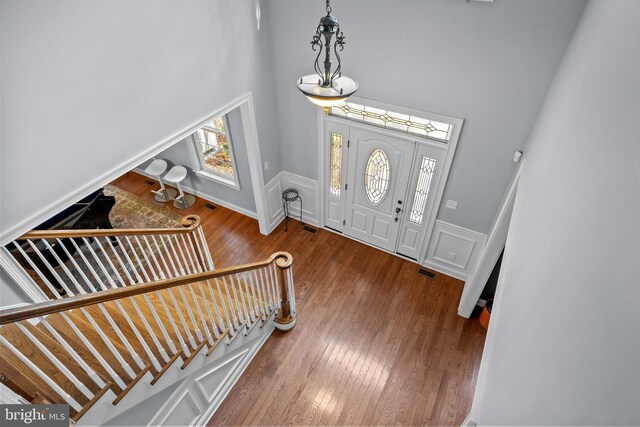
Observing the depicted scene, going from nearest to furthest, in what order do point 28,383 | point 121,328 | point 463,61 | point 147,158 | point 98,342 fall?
1. point 28,383
2. point 98,342
3. point 121,328
4. point 147,158
5. point 463,61

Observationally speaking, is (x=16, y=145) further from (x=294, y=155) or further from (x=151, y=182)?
(x=151, y=182)

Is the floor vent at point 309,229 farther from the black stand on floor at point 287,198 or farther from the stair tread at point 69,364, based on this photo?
the stair tread at point 69,364

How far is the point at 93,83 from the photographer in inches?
97.0

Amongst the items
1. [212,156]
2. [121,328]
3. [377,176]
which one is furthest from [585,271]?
[212,156]

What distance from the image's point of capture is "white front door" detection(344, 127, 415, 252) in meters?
4.28

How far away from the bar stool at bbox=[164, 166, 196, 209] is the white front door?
2.91 m

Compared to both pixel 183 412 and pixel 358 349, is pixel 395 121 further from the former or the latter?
pixel 183 412

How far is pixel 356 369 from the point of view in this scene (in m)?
3.77

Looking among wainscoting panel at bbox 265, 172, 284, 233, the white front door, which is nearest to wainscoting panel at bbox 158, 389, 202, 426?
wainscoting panel at bbox 265, 172, 284, 233

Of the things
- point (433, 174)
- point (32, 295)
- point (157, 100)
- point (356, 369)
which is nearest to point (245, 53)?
point (157, 100)

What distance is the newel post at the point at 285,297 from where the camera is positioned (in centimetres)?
338

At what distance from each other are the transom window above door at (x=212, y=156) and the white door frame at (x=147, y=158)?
Result: 607mm

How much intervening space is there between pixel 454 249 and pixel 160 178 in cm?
508

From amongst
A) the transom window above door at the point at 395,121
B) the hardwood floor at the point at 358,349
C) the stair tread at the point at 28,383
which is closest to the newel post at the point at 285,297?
the hardwood floor at the point at 358,349
